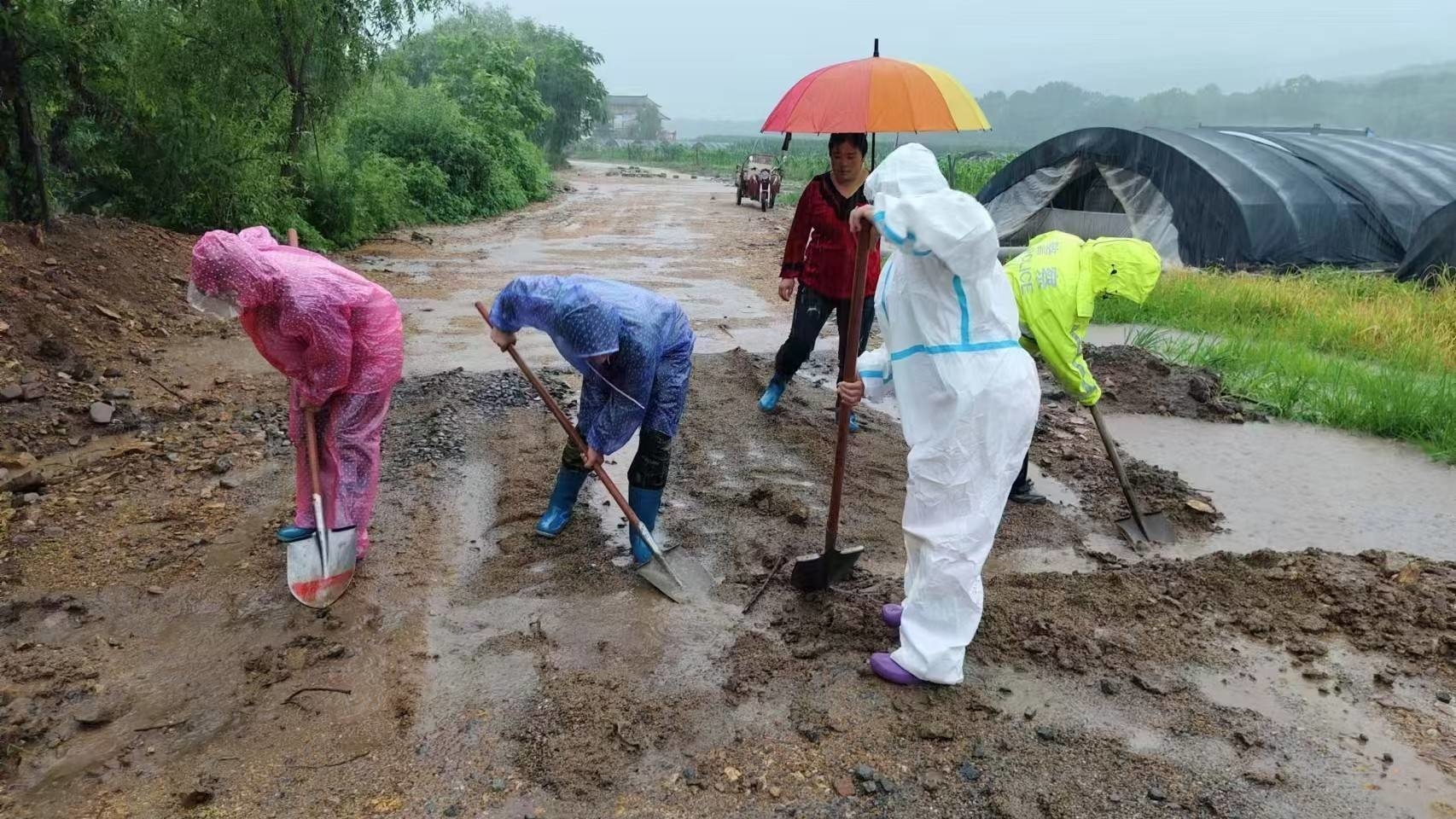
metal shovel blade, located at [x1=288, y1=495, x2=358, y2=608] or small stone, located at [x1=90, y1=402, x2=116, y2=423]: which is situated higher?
small stone, located at [x1=90, y1=402, x2=116, y2=423]

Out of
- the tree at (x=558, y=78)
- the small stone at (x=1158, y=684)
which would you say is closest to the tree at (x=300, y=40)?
the small stone at (x=1158, y=684)

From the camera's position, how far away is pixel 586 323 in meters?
3.11

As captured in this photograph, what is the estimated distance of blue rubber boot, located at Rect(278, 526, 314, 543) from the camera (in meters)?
3.41

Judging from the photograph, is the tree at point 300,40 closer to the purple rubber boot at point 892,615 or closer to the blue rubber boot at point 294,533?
the blue rubber boot at point 294,533

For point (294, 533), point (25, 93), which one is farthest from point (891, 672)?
point (25, 93)

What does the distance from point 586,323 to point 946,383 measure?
1.28 meters

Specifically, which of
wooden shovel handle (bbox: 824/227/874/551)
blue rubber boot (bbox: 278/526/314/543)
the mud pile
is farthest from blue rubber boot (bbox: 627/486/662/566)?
the mud pile

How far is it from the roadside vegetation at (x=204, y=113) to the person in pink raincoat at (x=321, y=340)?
533 cm

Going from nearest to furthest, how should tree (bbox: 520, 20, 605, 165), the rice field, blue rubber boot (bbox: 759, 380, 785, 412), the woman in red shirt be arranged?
the woman in red shirt < blue rubber boot (bbox: 759, 380, 785, 412) < the rice field < tree (bbox: 520, 20, 605, 165)

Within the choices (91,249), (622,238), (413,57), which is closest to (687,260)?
(622,238)

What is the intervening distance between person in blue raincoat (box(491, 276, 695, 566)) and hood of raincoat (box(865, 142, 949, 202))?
3.41 ft

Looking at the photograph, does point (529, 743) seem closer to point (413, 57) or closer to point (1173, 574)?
point (1173, 574)

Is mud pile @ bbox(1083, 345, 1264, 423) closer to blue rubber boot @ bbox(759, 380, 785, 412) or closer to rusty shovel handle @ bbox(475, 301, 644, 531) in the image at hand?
blue rubber boot @ bbox(759, 380, 785, 412)

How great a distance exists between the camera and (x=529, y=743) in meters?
2.54
